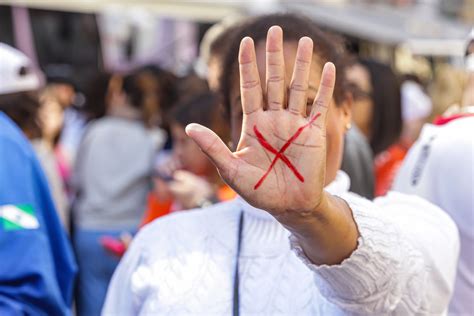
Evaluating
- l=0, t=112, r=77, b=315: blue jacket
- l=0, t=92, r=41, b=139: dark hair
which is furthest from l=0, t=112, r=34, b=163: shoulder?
l=0, t=92, r=41, b=139: dark hair

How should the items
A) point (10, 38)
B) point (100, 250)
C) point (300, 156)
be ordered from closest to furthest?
point (300, 156) → point (100, 250) → point (10, 38)

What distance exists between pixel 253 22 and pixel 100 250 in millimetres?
3042

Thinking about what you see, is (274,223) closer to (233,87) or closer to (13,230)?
(233,87)

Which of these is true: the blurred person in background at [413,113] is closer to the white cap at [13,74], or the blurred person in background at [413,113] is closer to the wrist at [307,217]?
the white cap at [13,74]

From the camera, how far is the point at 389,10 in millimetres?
13836

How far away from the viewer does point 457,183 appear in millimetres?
2371

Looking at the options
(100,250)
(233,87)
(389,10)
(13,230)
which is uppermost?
(233,87)

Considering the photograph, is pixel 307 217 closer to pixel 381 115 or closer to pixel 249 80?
pixel 249 80

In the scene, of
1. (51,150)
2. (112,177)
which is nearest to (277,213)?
(112,177)

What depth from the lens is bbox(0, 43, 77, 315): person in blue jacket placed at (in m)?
2.49

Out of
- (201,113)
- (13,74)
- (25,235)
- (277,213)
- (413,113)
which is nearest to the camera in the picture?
(277,213)

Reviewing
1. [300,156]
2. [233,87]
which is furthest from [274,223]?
[300,156]

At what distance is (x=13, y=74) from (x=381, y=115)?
77.9 inches

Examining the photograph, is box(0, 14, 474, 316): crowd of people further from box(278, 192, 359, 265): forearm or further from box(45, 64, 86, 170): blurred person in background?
box(45, 64, 86, 170): blurred person in background
